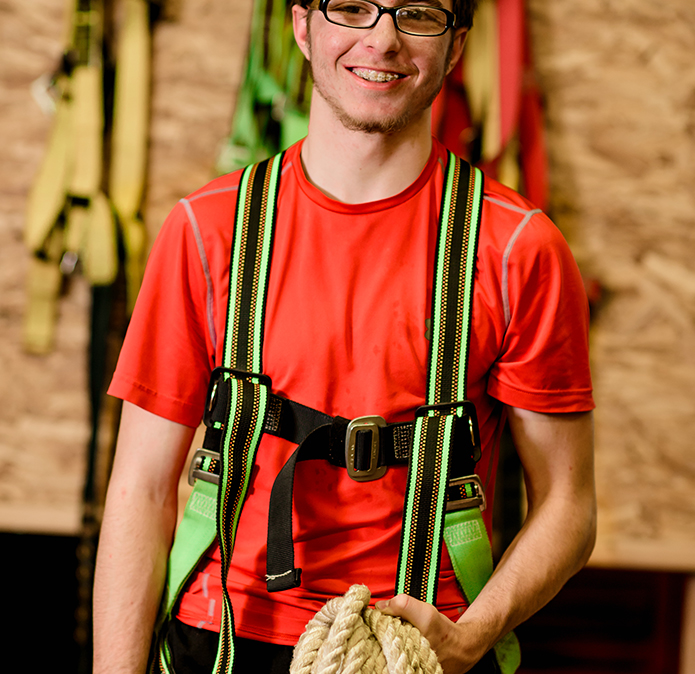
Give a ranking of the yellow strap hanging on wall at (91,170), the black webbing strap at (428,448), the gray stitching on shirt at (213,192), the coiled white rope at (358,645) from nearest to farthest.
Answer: the coiled white rope at (358,645) < the black webbing strap at (428,448) < the gray stitching on shirt at (213,192) < the yellow strap hanging on wall at (91,170)

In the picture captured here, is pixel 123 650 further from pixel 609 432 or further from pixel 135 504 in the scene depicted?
pixel 609 432

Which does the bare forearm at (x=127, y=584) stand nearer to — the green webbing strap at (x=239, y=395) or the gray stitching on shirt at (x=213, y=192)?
the green webbing strap at (x=239, y=395)

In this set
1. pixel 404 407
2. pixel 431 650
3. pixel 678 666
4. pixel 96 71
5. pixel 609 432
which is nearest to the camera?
pixel 431 650

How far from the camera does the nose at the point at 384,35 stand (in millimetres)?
825

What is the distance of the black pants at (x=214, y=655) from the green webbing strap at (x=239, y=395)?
0.03 m

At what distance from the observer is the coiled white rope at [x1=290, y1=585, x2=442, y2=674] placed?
665mm

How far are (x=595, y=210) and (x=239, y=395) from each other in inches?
51.2

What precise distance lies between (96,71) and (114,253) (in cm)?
44

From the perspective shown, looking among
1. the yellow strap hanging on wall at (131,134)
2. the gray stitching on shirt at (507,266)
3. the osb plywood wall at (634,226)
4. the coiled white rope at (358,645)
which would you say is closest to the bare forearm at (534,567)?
the coiled white rope at (358,645)

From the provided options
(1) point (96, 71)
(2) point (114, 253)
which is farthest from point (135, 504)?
(1) point (96, 71)

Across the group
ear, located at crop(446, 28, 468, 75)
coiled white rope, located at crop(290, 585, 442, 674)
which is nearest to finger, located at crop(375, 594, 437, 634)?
coiled white rope, located at crop(290, 585, 442, 674)

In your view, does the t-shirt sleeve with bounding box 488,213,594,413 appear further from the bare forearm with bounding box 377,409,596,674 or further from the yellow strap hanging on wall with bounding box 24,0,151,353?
the yellow strap hanging on wall with bounding box 24,0,151,353

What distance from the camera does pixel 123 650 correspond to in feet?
2.91

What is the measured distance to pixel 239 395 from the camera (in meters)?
0.84
